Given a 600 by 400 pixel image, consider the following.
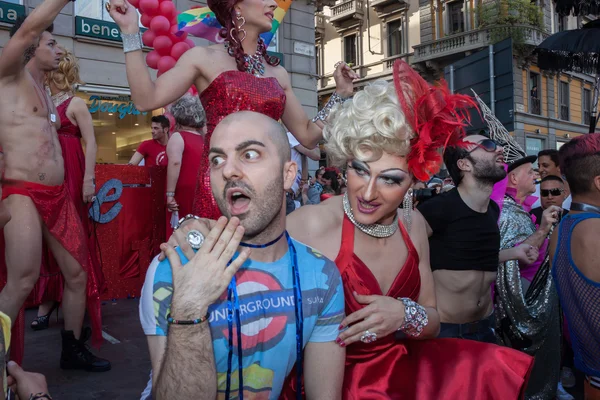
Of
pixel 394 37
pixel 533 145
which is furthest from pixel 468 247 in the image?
pixel 394 37

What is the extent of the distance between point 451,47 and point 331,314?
25481 millimetres

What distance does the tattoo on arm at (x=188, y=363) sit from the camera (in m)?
1.26

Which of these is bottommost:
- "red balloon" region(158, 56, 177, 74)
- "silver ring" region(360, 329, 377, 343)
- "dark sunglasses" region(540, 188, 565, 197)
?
"silver ring" region(360, 329, 377, 343)

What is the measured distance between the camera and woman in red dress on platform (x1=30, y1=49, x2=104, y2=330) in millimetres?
3893

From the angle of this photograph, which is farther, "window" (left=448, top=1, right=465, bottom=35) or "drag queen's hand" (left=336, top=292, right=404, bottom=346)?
"window" (left=448, top=1, right=465, bottom=35)

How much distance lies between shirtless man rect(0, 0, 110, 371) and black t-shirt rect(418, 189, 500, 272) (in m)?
2.30

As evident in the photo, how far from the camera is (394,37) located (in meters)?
28.6

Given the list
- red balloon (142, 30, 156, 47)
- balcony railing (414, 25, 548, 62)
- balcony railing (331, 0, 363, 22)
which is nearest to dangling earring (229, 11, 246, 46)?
red balloon (142, 30, 156, 47)

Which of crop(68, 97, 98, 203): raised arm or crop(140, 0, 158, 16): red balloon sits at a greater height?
crop(140, 0, 158, 16): red balloon

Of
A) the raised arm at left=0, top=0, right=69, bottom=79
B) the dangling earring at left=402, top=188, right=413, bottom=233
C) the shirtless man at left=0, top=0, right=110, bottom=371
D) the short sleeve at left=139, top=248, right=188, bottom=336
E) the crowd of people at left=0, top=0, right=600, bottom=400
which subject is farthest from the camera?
the shirtless man at left=0, top=0, right=110, bottom=371

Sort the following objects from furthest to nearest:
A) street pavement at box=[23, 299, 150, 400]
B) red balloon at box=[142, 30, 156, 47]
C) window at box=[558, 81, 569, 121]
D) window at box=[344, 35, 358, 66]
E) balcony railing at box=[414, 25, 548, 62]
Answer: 1. window at box=[344, 35, 358, 66]
2. window at box=[558, 81, 569, 121]
3. balcony railing at box=[414, 25, 548, 62]
4. red balloon at box=[142, 30, 156, 47]
5. street pavement at box=[23, 299, 150, 400]

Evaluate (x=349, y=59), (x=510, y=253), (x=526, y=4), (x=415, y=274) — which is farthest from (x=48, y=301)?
(x=349, y=59)

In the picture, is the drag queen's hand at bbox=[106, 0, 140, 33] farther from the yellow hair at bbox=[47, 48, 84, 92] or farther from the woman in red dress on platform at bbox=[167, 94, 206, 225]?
the woman in red dress on platform at bbox=[167, 94, 206, 225]

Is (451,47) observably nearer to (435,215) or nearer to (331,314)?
(435,215)
